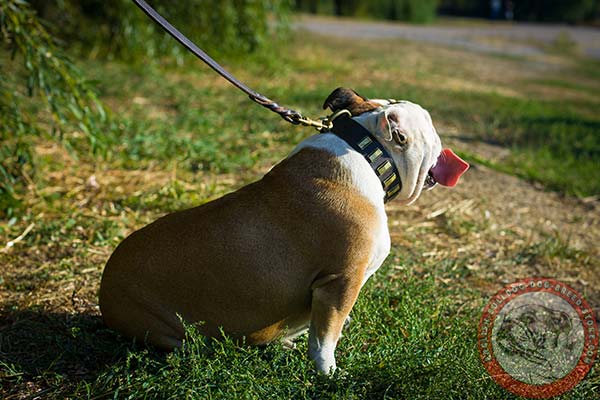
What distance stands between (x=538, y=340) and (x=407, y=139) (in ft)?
4.20

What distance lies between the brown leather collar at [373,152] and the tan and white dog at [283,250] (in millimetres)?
25

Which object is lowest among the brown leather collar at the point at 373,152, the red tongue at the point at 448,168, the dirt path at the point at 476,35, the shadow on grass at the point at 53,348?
the dirt path at the point at 476,35

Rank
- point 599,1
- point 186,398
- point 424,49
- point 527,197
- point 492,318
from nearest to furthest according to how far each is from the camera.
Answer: point 186,398 → point 492,318 → point 527,197 → point 424,49 → point 599,1

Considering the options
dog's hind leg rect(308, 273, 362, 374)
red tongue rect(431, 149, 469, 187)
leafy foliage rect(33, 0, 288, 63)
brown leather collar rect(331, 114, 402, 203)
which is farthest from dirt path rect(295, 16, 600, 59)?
dog's hind leg rect(308, 273, 362, 374)

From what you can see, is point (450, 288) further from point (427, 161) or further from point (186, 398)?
point (186, 398)

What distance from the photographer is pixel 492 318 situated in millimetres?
3328

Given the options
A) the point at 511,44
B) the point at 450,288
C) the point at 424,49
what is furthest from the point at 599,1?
the point at 450,288

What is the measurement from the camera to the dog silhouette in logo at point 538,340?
2908mm

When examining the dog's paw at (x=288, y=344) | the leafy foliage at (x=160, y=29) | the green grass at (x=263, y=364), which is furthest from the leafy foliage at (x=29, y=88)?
the leafy foliage at (x=160, y=29)

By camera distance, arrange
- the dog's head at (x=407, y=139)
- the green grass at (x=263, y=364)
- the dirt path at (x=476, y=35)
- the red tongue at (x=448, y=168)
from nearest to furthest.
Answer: the green grass at (x=263, y=364) < the dog's head at (x=407, y=139) < the red tongue at (x=448, y=168) < the dirt path at (x=476, y=35)

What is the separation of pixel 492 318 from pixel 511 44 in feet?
52.8

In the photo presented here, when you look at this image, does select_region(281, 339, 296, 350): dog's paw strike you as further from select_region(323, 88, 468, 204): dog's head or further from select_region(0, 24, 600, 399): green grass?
select_region(323, 88, 468, 204): dog's head

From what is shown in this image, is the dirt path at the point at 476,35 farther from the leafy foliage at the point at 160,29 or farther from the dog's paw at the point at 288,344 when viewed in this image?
the dog's paw at the point at 288,344

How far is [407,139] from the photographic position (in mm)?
2668
